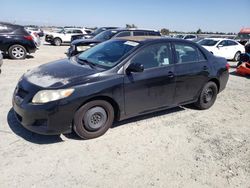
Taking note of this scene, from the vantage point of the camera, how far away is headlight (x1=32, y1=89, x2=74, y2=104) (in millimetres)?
3594

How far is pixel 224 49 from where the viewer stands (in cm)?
1560

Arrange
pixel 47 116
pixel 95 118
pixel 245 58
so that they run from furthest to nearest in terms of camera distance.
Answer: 1. pixel 245 58
2. pixel 95 118
3. pixel 47 116

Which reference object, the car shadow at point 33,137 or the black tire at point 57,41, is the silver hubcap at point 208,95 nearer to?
the car shadow at point 33,137

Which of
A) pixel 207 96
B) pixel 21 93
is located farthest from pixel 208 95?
pixel 21 93

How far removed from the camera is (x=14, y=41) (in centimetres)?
1151

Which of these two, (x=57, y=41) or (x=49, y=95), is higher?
(x=49, y=95)

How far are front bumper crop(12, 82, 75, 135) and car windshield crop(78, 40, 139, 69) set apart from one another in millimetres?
1054

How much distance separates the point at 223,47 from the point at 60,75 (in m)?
13.8

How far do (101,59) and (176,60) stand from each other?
147cm

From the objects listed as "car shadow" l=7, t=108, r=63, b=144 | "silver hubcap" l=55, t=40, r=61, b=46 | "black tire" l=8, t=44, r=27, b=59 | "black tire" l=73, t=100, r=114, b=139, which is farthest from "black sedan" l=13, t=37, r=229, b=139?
"silver hubcap" l=55, t=40, r=61, b=46

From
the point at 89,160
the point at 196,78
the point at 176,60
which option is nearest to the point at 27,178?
the point at 89,160

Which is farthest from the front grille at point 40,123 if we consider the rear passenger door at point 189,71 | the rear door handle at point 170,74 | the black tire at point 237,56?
the black tire at point 237,56

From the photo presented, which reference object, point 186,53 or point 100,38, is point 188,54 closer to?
point 186,53

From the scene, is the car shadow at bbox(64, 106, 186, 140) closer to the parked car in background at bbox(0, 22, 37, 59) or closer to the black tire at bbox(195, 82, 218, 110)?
the black tire at bbox(195, 82, 218, 110)
